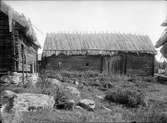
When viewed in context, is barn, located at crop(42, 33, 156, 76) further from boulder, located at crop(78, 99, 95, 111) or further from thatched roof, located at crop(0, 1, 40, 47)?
boulder, located at crop(78, 99, 95, 111)

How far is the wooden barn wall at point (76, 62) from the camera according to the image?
17.2 m

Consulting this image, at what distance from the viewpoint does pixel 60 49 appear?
693 inches

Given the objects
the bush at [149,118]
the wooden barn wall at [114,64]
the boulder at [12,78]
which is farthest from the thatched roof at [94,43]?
the bush at [149,118]

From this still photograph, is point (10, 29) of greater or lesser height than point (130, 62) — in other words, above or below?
above

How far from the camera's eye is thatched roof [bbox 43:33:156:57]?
17.5 metres

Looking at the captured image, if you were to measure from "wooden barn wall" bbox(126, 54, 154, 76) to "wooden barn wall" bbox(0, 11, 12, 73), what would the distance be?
12.2 metres

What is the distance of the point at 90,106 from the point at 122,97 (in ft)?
6.46

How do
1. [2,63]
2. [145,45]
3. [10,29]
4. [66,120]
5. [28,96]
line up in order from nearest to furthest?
[66,120] → [28,96] → [10,29] → [2,63] → [145,45]

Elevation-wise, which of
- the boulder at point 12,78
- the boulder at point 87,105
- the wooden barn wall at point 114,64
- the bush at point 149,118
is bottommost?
the bush at point 149,118

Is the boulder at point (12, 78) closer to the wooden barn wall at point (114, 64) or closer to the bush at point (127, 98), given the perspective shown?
the bush at point (127, 98)

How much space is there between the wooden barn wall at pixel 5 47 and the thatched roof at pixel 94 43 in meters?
7.53

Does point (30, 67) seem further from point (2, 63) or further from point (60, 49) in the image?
point (60, 49)

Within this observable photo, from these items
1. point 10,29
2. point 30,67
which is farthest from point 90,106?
point 30,67

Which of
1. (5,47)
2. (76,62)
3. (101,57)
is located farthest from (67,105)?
(101,57)
